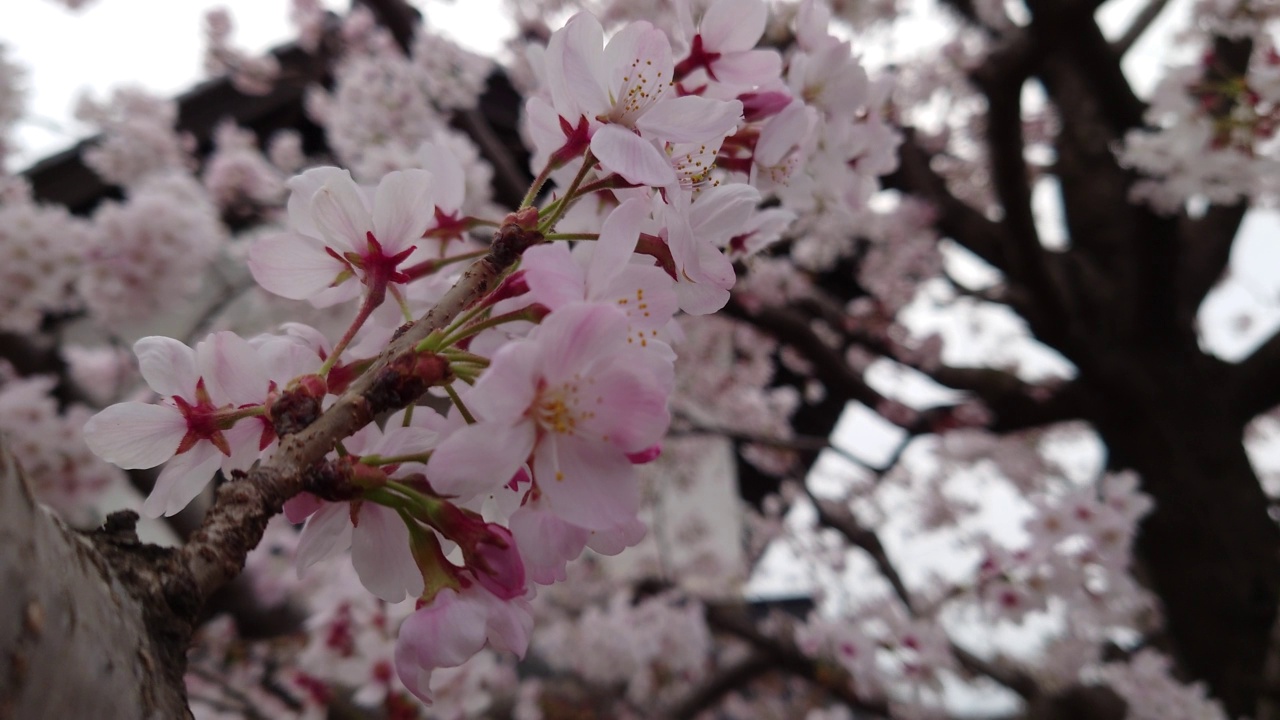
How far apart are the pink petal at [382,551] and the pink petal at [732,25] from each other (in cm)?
54

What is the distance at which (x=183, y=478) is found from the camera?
1.83ft

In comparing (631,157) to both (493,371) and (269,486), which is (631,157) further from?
(269,486)

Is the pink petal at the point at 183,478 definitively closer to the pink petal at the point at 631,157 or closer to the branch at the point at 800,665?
the pink petal at the point at 631,157

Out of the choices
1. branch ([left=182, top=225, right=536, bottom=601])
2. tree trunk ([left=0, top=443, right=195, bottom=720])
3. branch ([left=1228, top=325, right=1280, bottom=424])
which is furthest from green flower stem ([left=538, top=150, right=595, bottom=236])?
branch ([left=1228, top=325, right=1280, bottom=424])

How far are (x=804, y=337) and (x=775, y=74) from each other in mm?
2217

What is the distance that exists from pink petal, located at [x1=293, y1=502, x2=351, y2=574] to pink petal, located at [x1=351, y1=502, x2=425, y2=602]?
1cm

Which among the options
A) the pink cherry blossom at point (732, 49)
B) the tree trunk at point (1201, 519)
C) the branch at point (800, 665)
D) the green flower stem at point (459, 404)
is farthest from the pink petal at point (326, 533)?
the tree trunk at point (1201, 519)

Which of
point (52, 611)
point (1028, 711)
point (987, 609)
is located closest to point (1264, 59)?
point (987, 609)

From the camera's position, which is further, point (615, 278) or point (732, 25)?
point (732, 25)

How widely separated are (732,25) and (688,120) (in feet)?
0.84

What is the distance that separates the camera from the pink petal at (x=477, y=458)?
414mm

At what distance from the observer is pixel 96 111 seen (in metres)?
4.27

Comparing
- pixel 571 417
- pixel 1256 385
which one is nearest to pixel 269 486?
pixel 571 417

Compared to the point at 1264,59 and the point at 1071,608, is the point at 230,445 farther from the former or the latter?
the point at 1071,608
